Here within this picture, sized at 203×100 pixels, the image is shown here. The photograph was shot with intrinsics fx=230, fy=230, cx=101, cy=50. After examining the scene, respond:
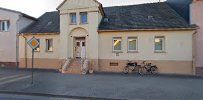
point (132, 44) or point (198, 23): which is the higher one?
point (198, 23)

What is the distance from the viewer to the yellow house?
21.4 m

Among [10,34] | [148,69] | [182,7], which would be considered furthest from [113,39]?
[10,34]

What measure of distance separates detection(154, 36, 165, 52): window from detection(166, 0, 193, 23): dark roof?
3001 mm

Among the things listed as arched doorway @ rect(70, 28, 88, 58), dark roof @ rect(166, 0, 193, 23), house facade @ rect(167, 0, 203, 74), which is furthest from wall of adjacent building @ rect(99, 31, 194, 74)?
dark roof @ rect(166, 0, 193, 23)

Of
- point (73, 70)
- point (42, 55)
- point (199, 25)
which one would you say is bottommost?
point (73, 70)

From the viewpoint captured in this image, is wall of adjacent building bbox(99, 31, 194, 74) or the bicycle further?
the bicycle

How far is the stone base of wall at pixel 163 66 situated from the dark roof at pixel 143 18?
3312 mm

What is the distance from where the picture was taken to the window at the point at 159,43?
863 inches

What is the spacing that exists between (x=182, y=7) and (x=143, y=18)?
13.4 ft

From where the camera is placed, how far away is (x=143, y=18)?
24000 mm

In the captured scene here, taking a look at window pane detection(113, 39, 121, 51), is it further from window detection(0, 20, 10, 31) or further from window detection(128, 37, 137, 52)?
window detection(0, 20, 10, 31)

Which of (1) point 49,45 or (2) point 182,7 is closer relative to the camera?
(2) point 182,7

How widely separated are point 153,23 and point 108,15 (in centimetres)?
579

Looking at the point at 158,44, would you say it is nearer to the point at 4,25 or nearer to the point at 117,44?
the point at 117,44
